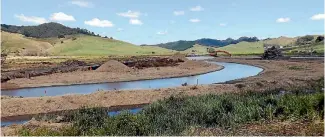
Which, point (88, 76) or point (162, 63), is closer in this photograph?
point (88, 76)

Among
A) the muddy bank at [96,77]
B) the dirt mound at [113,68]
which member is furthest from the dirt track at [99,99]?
the dirt mound at [113,68]

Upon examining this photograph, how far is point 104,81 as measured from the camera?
6178 cm

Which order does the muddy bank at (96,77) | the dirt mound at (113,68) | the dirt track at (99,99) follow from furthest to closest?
the dirt mound at (113,68)
the muddy bank at (96,77)
the dirt track at (99,99)

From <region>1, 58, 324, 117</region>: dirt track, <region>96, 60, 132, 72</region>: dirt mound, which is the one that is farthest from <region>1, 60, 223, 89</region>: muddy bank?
<region>1, 58, 324, 117</region>: dirt track

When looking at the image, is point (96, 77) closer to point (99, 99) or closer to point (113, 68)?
point (113, 68)

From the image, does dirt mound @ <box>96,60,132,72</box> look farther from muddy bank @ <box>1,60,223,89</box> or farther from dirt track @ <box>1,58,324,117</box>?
dirt track @ <box>1,58,324,117</box>

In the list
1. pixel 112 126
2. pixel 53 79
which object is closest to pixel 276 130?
pixel 112 126

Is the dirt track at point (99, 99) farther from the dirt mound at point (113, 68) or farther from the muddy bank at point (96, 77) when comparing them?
the dirt mound at point (113, 68)

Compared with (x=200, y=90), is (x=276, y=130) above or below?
above

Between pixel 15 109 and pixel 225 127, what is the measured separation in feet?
75.4

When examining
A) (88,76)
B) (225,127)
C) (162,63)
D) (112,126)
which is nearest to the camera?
(225,127)

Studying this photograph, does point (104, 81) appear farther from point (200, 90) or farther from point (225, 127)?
point (225, 127)

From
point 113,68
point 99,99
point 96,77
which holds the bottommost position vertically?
point 96,77

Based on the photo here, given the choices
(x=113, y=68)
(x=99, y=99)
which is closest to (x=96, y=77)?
(x=113, y=68)
